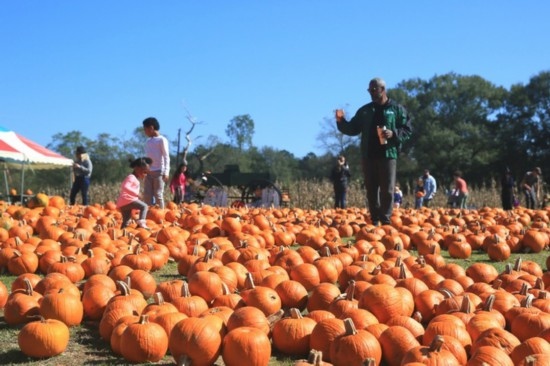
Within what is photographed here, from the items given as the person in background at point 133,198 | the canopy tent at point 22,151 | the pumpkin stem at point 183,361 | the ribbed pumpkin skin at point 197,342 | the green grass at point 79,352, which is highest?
the canopy tent at point 22,151

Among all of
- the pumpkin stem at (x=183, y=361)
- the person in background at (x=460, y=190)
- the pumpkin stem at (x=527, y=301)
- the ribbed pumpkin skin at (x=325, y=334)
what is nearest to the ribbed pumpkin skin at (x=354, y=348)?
the ribbed pumpkin skin at (x=325, y=334)

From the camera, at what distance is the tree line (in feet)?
189

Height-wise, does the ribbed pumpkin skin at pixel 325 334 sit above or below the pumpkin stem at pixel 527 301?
below

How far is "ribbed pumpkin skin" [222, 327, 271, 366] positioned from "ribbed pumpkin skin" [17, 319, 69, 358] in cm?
93

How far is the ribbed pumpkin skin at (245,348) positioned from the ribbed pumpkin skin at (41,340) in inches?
36.7

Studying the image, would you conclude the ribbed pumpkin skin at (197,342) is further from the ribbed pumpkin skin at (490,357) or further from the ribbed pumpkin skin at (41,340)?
the ribbed pumpkin skin at (490,357)

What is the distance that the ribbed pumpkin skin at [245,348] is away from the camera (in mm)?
3084

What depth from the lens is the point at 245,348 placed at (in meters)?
3.09

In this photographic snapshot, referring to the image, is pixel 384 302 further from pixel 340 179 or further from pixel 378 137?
pixel 340 179

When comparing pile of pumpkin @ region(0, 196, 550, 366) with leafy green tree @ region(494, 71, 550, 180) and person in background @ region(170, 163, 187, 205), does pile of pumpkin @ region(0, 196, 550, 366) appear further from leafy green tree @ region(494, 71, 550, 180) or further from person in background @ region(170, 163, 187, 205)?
leafy green tree @ region(494, 71, 550, 180)

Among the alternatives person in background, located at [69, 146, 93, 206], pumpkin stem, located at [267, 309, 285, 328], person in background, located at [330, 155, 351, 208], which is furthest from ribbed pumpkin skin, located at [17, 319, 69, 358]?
person in background, located at [330, 155, 351, 208]

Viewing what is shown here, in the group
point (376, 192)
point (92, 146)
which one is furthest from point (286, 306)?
point (92, 146)

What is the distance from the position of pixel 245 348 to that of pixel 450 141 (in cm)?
6279

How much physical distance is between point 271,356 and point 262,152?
92.7 meters
